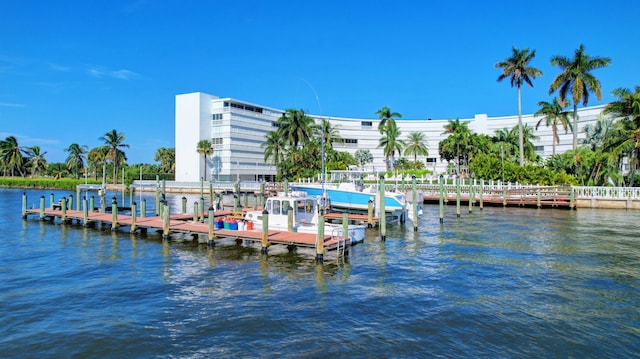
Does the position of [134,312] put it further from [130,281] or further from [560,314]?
[560,314]

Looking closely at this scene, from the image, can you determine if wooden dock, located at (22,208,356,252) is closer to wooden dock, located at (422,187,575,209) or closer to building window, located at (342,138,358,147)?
wooden dock, located at (422,187,575,209)

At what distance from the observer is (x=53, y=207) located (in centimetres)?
3853

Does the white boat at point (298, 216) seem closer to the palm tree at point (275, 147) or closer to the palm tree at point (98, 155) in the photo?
the palm tree at point (275, 147)

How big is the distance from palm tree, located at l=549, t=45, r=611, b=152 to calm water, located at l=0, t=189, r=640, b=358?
34.4 metres

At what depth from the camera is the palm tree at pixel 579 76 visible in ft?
183

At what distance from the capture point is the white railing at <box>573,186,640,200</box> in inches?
1772

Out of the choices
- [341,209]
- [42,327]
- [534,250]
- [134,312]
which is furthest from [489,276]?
[341,209]

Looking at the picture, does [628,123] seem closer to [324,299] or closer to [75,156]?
[324,299]

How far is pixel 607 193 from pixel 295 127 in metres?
47.4

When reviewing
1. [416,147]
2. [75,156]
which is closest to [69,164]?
[75,156]

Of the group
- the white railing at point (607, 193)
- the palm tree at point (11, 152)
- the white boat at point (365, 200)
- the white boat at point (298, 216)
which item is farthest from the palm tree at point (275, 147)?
the palm tree at point (11, 152)

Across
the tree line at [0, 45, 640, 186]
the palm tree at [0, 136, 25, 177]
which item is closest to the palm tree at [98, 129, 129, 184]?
the tree line at [0, 45, 640, 186]

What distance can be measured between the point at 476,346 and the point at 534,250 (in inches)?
566

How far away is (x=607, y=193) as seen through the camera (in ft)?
152
